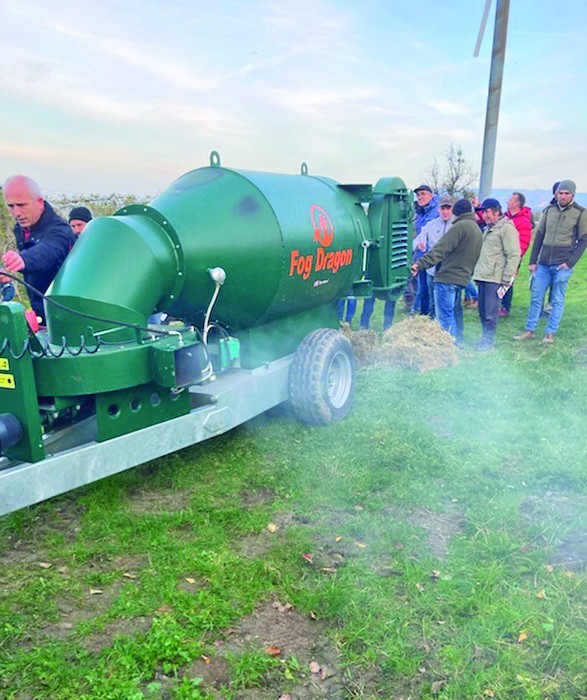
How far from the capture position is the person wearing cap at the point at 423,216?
829cm

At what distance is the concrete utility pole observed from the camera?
1028 centimetres

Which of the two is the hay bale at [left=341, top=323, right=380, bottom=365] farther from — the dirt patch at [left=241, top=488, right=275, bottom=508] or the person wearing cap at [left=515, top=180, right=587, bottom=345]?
the dirt patch at [left=241, top=488, right=275, bottom=508]

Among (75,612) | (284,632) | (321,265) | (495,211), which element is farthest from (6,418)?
(495,211)

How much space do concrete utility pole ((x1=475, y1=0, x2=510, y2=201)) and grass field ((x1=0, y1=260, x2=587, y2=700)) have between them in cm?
702

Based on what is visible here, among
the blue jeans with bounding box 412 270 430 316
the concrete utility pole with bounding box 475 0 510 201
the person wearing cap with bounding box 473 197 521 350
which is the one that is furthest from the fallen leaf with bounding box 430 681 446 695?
the concrete utility pole with bounding box 475 0 510 201

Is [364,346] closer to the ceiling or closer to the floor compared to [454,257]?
closer to the floor

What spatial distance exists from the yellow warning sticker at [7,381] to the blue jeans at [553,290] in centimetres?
639

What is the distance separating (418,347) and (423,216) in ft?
9.28

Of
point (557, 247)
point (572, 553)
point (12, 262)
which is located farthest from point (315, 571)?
point (557, 247)

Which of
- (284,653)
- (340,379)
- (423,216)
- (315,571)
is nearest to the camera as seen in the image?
(284,653)

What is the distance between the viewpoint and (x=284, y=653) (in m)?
2.45

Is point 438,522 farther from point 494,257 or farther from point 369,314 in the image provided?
point 369,314

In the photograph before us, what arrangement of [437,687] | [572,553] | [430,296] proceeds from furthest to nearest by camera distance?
[430,296] < [572,553] < [437,687]

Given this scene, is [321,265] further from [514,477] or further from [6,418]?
[6,418]
